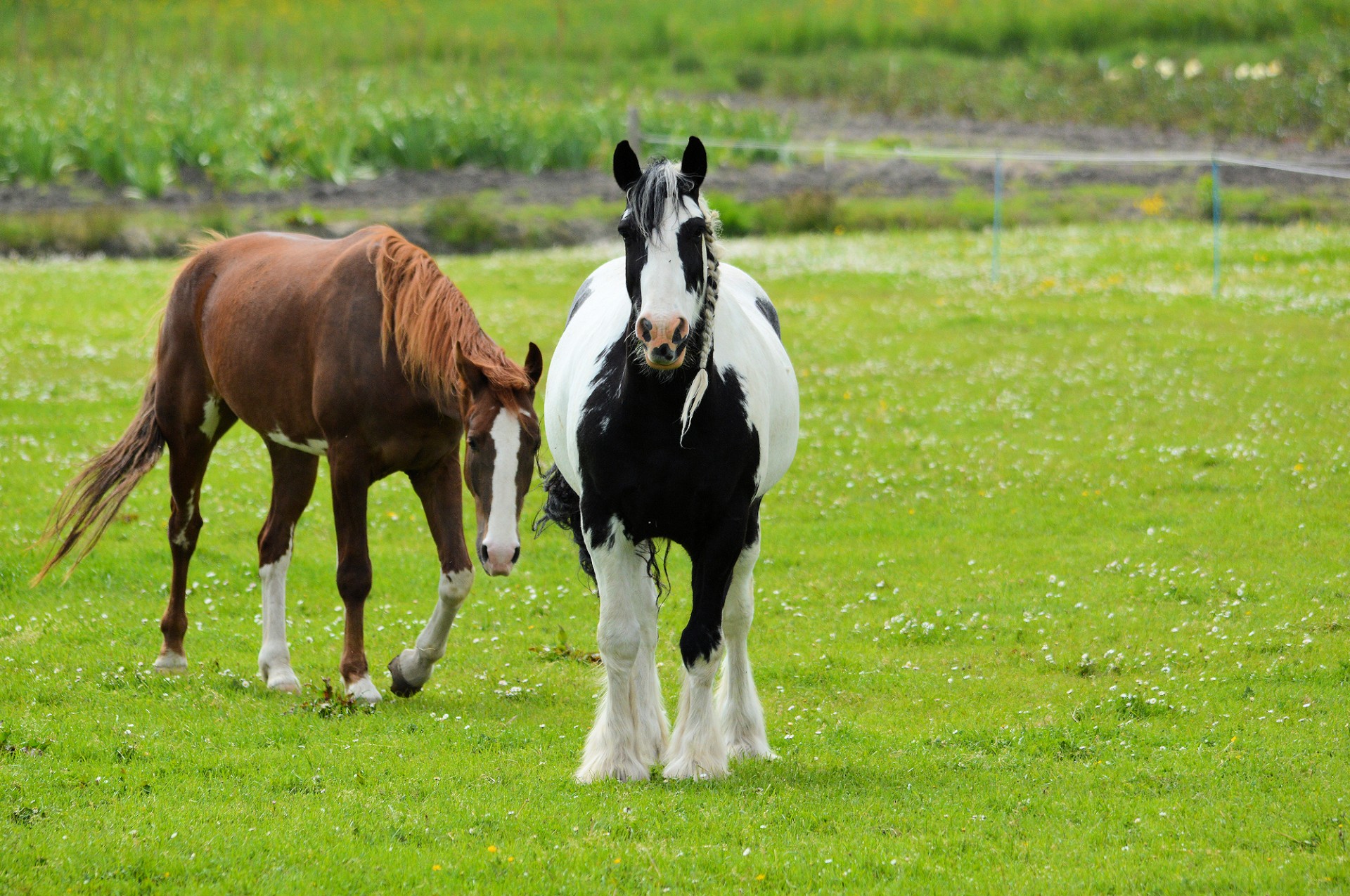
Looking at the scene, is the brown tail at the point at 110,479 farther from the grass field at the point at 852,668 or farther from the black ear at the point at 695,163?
the black ear at the point at 695,163

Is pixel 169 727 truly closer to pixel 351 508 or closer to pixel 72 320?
pixel 351 508

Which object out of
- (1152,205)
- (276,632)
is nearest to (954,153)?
(1152,205)

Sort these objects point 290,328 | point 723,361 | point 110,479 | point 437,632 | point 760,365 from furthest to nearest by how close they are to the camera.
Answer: point 110,479
point 290,328
point 437,632
point 760,365
point 723,361

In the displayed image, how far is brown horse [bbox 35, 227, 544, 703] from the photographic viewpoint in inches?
257

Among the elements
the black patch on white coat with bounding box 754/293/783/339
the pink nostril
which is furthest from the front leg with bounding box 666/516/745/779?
the black patch on white coat with bounding box 754/293/783/339

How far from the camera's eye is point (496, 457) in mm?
6289

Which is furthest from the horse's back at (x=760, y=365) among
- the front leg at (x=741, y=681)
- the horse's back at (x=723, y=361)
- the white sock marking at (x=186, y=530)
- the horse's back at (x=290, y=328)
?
the white sock marking at (x=186, y=530)

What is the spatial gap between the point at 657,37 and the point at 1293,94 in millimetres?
24056

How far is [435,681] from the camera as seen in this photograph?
7941 mm

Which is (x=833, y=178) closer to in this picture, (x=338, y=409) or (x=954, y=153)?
(x=954, y=153)

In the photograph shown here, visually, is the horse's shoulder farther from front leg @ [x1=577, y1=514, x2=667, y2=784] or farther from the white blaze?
front leg @ [x1=577, y1=514, x2=667, y2=784]

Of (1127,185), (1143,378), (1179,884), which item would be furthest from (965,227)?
(1179,884)

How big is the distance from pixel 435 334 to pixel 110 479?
3.07 metres

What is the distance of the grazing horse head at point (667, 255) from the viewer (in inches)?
204
